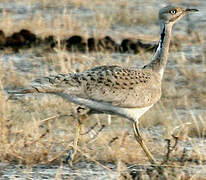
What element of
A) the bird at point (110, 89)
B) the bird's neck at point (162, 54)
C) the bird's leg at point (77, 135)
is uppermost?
the bird's neck at point (162, 54)

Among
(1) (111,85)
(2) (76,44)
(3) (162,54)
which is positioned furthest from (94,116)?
(2) (76,44)

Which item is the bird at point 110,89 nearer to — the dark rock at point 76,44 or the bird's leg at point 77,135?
the bird's leg at point 77,135

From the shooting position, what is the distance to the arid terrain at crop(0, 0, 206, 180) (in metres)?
5.68

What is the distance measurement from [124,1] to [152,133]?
6.49 meters

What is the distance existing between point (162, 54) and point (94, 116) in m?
1.20

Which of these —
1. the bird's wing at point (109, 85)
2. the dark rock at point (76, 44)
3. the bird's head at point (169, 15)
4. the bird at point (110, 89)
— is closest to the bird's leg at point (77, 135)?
the bird at point (110, 89)

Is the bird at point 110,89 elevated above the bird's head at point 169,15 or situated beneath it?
situated beneath

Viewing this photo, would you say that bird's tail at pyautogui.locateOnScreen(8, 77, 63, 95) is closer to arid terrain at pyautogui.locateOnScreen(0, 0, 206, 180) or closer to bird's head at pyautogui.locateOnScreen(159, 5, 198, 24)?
arid terrain at pyautogui.locateOnScreen(0, 0, 206, 180)

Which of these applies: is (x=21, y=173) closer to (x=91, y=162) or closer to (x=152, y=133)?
(x=91, y=162)

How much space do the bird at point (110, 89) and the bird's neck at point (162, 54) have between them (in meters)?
0.11

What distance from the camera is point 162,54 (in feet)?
20.1

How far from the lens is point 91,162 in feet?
19.0

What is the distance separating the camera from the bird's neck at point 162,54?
6.08 metres

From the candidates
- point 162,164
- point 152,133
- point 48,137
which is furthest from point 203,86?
point 162,164
